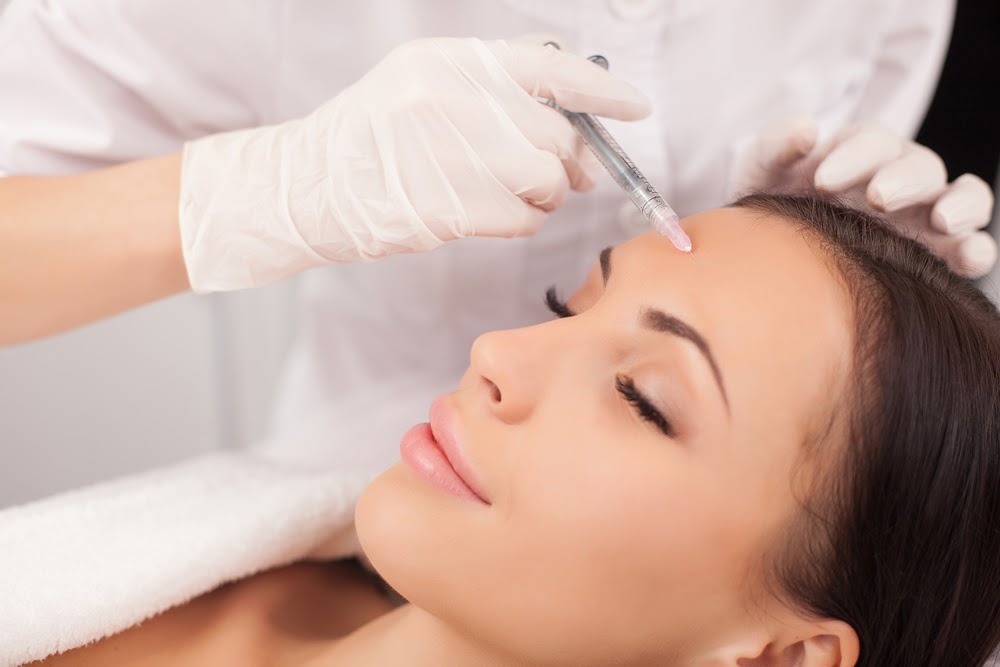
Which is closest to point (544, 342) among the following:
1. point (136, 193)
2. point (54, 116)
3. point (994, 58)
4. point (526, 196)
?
point (526, 196)

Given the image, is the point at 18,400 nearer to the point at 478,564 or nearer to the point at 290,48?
the point at 290,48

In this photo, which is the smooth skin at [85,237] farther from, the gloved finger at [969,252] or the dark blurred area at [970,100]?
the dark blurred area at [970,100]

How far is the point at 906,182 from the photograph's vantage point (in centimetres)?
106

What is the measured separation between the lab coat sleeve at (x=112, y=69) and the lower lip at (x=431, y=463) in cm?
55

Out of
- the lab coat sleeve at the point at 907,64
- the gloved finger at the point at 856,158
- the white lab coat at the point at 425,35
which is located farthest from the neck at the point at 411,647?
the lab coat sleeve at the point at 907,64

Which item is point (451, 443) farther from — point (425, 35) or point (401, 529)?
point (425, 35)

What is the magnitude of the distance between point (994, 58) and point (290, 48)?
129 cm

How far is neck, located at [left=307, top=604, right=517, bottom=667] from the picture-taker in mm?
917

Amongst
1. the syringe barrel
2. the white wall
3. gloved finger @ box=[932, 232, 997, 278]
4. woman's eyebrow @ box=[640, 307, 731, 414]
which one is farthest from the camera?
the white wall

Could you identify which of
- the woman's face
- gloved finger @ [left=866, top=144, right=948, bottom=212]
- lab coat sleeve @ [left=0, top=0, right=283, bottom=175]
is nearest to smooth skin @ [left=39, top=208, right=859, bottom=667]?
the woman's face

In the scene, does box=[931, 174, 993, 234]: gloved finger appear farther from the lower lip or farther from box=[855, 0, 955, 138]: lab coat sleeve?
the lower lip

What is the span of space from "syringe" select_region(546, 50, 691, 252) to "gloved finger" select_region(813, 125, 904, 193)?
0.79ft

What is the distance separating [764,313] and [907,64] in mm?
725

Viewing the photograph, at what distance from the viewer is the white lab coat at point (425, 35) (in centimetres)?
A: 108
